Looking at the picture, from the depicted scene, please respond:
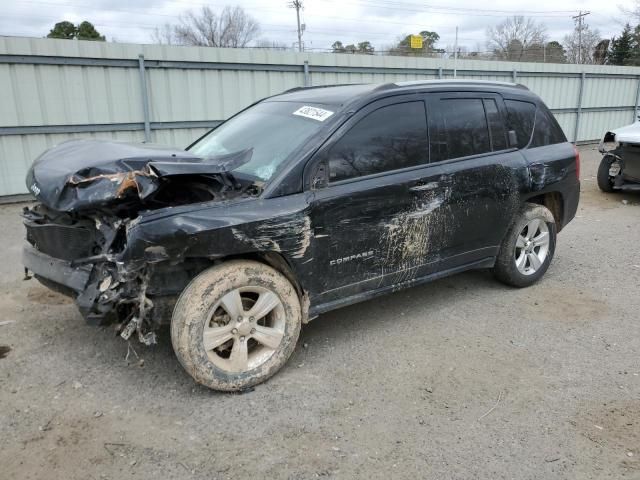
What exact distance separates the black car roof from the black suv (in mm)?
20

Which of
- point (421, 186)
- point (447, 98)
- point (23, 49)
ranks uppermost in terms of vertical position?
point (23, 49)

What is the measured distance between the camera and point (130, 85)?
8.83m

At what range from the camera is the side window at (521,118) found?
182 inches

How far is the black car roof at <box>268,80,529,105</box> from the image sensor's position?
3811mm

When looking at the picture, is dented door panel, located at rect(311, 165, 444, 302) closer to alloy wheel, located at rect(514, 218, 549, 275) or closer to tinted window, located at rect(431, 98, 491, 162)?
tinted window, located at rect(431, 98, 491, 162)

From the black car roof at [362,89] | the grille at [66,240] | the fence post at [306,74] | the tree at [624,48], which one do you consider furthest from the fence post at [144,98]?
the tree at [624,48]

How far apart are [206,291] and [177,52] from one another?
730 centimetres

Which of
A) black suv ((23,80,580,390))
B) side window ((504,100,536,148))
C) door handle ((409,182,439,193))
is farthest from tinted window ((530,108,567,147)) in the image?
door handle ((409,182,439,193))

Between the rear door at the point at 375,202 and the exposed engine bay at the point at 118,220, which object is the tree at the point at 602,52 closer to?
the rear door at the point at 375,202

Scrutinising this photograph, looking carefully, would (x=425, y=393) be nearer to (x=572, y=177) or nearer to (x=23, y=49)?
(x=572, y=177)

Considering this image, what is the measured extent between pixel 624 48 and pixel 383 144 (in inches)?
1882

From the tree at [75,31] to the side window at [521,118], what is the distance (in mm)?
35263

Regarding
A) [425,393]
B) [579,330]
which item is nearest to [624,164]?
[579,330]

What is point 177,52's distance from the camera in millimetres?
9141
